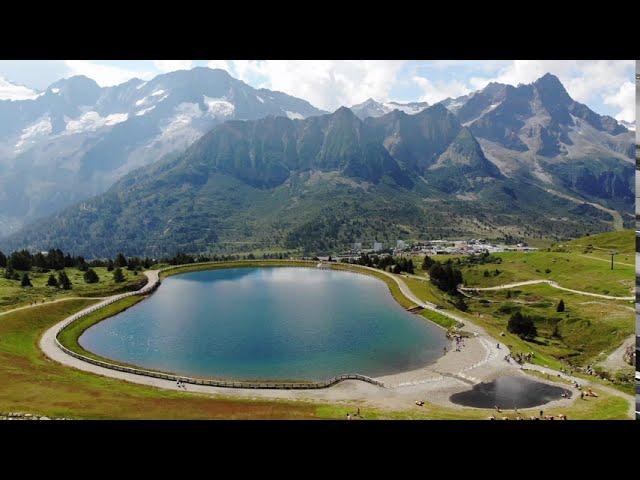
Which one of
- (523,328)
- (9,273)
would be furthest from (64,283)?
(523,328)

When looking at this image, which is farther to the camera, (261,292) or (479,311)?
(261,292)

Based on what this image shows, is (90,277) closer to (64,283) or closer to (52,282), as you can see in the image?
(64,283)

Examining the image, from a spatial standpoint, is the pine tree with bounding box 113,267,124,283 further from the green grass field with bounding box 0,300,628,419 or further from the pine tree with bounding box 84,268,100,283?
the green grass field with bounding box 0,300,628,419

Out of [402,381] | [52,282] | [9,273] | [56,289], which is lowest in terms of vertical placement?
[402,381]

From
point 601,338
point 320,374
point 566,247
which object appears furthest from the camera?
point 566,247

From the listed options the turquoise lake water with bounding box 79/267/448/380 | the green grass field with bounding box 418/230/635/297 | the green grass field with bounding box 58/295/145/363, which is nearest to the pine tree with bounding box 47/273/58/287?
the green grass field with bounding box 58/295/145/363
